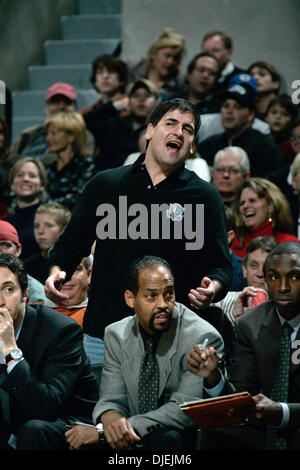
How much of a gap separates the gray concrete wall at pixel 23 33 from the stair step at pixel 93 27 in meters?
0.17

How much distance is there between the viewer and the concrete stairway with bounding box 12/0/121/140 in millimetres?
8234

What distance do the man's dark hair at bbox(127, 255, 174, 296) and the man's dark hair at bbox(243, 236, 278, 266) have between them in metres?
1.45

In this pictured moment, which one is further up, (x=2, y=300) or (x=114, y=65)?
(x=114, y=65)

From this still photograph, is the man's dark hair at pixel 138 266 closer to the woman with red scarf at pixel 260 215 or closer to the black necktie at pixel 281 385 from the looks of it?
the black necktie at pixel 281 385

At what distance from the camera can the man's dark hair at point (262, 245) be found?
4.69m

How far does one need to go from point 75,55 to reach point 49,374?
5.80m

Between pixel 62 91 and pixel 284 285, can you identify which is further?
pixel 62 91

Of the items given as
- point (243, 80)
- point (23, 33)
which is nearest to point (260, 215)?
point (243, 80)

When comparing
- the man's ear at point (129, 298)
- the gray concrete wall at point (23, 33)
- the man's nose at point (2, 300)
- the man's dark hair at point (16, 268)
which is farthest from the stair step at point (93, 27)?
the man's ear at point (129, 298)

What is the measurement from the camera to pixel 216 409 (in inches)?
117

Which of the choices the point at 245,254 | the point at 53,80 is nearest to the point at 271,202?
the point at 245,254

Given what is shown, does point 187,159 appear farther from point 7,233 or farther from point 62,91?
point 62,91

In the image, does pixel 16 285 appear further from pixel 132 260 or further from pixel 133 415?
pixel 133 415

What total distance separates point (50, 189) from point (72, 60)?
2767 millimetres
